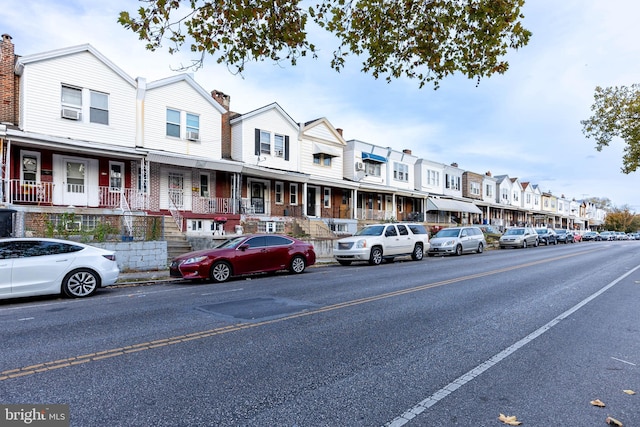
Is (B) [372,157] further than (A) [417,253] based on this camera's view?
Yes

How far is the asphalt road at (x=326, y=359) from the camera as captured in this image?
3686 mm

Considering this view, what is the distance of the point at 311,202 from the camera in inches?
1139

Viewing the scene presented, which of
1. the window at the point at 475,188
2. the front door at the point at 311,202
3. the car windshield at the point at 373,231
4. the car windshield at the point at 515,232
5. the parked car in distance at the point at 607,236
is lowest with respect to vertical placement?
the parked car in distance at the point at 607,236

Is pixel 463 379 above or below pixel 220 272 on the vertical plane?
below

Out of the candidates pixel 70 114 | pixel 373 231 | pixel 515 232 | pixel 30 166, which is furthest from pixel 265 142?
pixel 515 232

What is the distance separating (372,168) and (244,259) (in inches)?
899

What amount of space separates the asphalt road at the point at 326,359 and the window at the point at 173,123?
13112mm

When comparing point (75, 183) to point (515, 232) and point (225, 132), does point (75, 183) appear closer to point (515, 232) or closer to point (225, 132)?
point (225, 132)

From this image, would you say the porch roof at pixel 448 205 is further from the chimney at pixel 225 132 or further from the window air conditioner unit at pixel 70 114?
the window air conditioner unit at pixel 70 114

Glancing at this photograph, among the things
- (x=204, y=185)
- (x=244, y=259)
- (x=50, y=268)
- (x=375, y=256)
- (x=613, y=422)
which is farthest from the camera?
(x=204, y=185)

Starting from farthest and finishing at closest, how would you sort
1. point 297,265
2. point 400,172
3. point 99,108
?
point 400,172 < point 99,108 < point 297,265

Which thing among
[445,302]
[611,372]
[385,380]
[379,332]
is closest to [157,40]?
[379,332]

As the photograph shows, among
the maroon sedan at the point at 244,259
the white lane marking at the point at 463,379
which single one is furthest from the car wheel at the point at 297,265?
the white lane marking at the point at 463,379

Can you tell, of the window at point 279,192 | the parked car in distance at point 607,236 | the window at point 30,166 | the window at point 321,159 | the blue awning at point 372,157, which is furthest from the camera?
the parked car in distance at point 607,236
